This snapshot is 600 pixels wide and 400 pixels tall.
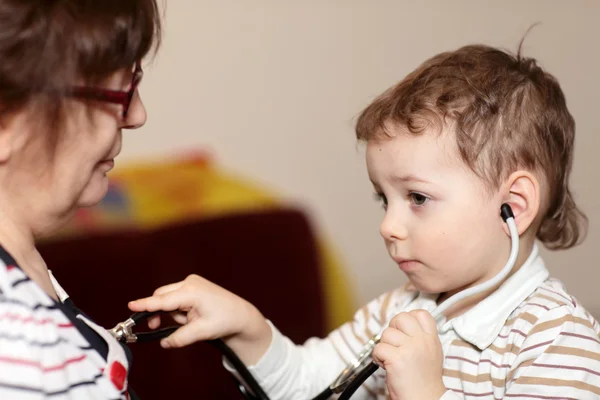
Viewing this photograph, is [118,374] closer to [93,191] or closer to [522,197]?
[93,191]

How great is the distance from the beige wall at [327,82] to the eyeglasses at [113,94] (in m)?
1.21

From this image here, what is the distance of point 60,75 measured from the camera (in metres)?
0.85

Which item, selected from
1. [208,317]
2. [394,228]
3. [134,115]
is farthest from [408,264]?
[134,115]

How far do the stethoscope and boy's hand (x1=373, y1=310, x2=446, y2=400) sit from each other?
0.05m

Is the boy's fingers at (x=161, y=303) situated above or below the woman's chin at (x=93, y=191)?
below

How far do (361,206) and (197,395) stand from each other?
2.73ft

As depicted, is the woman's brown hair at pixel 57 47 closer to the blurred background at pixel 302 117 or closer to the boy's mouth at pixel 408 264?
the boy's mouth at pixel 408 264

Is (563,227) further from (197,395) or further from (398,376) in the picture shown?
(197,395)

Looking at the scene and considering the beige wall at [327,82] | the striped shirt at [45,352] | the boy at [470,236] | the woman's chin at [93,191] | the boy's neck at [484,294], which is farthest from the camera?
the beige wall at [327,82]

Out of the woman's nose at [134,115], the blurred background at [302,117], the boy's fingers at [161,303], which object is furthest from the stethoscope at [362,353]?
the blurred background at [302,117]

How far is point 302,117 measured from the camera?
7.72 feet

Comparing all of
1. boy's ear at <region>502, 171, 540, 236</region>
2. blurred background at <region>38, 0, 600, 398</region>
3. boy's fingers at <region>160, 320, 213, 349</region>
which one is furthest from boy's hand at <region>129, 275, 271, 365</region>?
blurred background at <region>38, 0, 600, 398</region>

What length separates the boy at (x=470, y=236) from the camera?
3.47 feet

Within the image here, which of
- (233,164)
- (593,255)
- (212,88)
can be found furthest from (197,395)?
(593,255)
